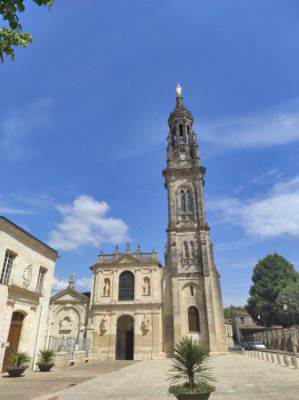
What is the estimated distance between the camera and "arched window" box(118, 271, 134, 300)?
109 feet

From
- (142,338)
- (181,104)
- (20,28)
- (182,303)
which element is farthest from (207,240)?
(20,28)

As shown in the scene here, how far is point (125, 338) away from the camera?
108 ft

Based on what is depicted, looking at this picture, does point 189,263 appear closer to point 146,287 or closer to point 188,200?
point 146,287

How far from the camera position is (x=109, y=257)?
1409 inches

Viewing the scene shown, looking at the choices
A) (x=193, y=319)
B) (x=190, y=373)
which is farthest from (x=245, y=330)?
(x=190, y=373)

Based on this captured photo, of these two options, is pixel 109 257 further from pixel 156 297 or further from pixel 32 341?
pixel 32 341

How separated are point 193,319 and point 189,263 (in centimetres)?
620

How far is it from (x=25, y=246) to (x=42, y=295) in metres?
3.81

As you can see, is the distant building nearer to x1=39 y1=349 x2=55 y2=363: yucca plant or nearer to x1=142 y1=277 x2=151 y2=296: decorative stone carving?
x1=142 y1=277 x2=151 y2=296: decorative stone carving

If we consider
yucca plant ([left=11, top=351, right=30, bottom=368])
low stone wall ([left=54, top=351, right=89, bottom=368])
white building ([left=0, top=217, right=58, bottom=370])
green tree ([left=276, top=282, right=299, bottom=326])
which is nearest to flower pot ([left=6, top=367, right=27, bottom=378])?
yucca plant ([left=11, top=351, right=30, bottom=368])

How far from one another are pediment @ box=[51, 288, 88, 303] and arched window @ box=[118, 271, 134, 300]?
446 cm

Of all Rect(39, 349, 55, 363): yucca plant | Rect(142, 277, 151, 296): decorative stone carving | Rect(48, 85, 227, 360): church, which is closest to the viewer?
Rect(39, 349, 55, 363): yucca plant

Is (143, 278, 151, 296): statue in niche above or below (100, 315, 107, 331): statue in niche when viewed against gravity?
above

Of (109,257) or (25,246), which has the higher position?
(109,257)
